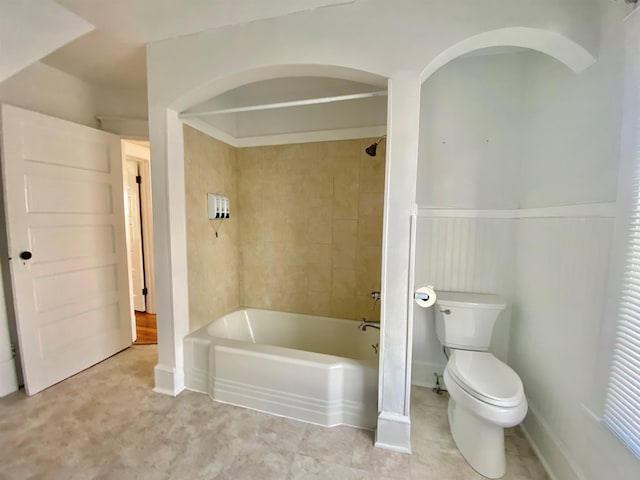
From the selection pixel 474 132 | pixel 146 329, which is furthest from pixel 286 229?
pixel 146 329

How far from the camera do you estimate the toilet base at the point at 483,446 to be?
138 cm

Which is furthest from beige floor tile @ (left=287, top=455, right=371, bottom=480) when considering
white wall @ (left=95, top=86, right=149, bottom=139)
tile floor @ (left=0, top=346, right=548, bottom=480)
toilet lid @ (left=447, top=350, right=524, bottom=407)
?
white wall @ (left=95, top=86, right=149, bottom=139)

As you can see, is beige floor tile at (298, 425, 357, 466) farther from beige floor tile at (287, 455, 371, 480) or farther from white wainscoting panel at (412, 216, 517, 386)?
white wainscoting panel at (412, 216, 517, 386)

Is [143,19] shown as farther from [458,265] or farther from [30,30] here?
[458,265]

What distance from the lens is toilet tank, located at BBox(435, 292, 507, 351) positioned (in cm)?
183

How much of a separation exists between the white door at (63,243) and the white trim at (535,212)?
2.71 m

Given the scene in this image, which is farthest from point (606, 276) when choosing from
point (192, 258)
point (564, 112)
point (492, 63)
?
point (192, 258)

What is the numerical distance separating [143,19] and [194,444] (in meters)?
2.48

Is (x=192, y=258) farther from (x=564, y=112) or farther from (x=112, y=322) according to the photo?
(x=564, y=112)

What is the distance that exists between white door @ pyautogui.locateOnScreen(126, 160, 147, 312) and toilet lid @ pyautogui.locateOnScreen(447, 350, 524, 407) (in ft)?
12.2

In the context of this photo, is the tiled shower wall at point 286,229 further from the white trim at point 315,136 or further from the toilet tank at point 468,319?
the toilet tank at point 468,319

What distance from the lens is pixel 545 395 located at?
61.5 inches

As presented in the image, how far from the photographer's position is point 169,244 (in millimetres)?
1910

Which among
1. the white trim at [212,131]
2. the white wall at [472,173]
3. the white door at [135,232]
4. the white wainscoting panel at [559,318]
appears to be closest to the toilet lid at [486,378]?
the white wainscoting panel at [559,318]
